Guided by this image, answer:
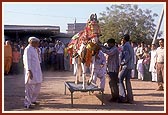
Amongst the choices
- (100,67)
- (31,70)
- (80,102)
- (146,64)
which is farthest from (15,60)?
(31,70)

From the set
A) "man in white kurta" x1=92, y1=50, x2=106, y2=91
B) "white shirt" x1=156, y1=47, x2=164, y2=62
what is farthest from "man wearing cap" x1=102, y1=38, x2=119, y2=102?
"white shirt" x1=156, y1=47, x2=164, y2=62

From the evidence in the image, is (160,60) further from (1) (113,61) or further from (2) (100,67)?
(1) (113,61)

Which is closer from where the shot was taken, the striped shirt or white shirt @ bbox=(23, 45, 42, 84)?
white shirt @ bbox=(23, 45, 42, 84)

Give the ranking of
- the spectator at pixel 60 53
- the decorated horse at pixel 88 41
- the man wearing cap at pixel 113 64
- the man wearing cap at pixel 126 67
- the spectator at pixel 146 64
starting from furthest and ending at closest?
the spectator at pixel 60 53 → the spectator at pixel 146 64 → the man wearing cap at pixel 113 64 → the man wearing cap at pixel 126 67 → the decorated horse at pixel 88 41

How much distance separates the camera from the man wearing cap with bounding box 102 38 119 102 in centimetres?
854

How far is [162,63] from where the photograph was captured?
34.7 ft

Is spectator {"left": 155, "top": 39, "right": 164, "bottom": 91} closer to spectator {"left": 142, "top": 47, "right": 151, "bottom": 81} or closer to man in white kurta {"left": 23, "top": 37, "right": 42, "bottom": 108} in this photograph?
spectator {"left": 142, "top": 47, "right": 151, "bottom": 81}

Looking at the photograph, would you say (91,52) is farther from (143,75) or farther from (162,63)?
(143,75)

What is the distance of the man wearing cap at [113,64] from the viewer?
336 inches

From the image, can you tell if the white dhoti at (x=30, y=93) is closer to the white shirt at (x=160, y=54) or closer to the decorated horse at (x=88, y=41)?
the decorated horse at (x=88, y=41)

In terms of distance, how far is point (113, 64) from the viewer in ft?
28.5

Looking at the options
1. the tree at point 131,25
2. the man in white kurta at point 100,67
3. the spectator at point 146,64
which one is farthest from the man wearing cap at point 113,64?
the tree at point 131,25

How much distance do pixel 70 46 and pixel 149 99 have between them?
102 inches

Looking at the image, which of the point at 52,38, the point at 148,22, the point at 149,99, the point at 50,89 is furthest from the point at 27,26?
the point at 148,22
